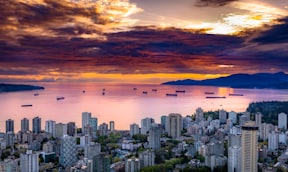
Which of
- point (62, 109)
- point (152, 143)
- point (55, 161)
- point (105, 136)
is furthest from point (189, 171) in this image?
point (62, 109)

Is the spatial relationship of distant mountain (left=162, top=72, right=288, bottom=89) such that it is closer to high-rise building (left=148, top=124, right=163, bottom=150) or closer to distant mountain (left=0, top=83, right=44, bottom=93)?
distant mountain (left=0, top=83, right=44, bottom=93)

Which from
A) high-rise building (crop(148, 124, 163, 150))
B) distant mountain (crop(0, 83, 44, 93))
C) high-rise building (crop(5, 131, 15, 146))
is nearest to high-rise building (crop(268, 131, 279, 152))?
high-rise building (crop(148, 124, 163, 150))

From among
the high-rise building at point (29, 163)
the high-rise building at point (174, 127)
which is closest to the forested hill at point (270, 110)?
the high-rise building at point (174, 127)

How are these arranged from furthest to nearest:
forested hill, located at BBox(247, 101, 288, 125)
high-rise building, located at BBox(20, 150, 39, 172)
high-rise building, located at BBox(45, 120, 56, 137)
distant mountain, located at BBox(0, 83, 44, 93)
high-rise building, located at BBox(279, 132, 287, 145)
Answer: distant mountain, located at BBox(0, 83, 44, 93) < forested hill, located at BBox(247, 101, 288, 125) < high-rise building, located at BBox(45, 120, 56, 137) < high-rise building, located at BBox(279, 132, 287, 145) < high-rise building, located at BBox(20, 150, 39, 172)

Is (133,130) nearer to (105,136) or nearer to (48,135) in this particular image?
(105,136)

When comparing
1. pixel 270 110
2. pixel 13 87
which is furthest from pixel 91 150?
pixel 13 87

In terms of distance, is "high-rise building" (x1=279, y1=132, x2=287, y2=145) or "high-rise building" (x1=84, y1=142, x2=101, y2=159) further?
"high-rise building" (x1=279, y1=132, x2=287, y2=145)
